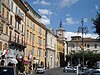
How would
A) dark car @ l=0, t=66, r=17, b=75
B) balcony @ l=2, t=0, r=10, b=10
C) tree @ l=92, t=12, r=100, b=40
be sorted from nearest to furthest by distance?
dark car @ l=0, t=66, r=17, b=75, tree @ l=92, t=12, r=100, b=40, balcony @ l=2, t=0, r=10, b=10

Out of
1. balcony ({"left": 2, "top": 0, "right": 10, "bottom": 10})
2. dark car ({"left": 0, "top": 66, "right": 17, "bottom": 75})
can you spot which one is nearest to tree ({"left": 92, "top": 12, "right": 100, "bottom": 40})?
dark car ({"left": 0, "top": 66, "right": 17, "bottom": 75})

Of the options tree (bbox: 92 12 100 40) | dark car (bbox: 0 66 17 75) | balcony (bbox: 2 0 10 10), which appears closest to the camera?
dark car (bbox: 0 66 17 75)

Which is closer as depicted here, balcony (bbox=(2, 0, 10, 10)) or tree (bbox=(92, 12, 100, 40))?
tree (bbox=(92, 12, 100, 40))

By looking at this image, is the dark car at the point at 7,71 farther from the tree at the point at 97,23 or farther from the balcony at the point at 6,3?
the balcony at the point at 6,3

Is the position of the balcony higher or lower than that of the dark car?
higher

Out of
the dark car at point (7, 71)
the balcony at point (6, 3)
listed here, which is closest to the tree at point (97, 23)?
the dark car at point (7, 71)

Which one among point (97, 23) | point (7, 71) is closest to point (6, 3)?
point (97, 23)

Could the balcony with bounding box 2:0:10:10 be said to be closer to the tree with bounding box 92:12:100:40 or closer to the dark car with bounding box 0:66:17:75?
the tree with bounding box 92:12:100:40

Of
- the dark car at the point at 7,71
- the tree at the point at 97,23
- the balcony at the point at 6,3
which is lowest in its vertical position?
the dark car at the point at 7,71

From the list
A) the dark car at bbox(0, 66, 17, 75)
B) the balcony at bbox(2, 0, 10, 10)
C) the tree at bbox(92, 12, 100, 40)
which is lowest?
the dark car at bbox(0, 66, 17, 75)

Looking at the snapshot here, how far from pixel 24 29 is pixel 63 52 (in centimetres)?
7544

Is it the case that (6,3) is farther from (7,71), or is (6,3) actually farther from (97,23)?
(7,71)

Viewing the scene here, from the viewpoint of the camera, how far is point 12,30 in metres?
52.0

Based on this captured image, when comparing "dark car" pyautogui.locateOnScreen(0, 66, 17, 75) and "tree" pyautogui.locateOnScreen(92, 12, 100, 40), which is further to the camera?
"tree" pyautogui.locateOnScreen(92, 12, 100, 40)
